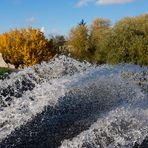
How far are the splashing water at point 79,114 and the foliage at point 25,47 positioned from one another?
51852 mm

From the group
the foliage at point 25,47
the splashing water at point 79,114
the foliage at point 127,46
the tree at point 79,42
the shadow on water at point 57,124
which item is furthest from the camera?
the tree at point 79,42

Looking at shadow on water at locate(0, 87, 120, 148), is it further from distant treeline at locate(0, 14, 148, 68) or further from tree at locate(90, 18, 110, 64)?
tree at locate(90, 18, 110, 64)

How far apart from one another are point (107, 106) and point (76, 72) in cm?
124

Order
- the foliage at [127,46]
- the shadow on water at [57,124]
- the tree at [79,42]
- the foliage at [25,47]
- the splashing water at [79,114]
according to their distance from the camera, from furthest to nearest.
Answer: the tree at [79,42], the foliage at [25,47], the foliage at [127,46], the shadow on water at [57,124], the splashing water at [79,114]

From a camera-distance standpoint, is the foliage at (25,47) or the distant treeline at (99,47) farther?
the foliage at (25,47)

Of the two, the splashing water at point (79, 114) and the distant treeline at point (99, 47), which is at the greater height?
the splashing water at point (79, 114)

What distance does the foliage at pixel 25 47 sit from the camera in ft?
192

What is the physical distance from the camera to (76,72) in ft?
20.6

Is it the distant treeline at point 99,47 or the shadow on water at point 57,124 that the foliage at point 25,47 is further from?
the shadow on water at point 57,124

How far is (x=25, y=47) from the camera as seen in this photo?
2309 inches

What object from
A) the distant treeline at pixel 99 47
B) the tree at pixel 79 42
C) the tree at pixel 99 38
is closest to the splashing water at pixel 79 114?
the distant treeline at pixel 99 47

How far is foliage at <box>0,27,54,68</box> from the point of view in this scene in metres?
58.6

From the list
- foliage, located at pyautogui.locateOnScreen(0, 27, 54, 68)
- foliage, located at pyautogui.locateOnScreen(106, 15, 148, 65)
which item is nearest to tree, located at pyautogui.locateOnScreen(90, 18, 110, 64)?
foliage, located at pyautogui.locateOnScreen(106, 15, 148, 65)

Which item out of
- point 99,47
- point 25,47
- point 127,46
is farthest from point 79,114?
point 99,47
